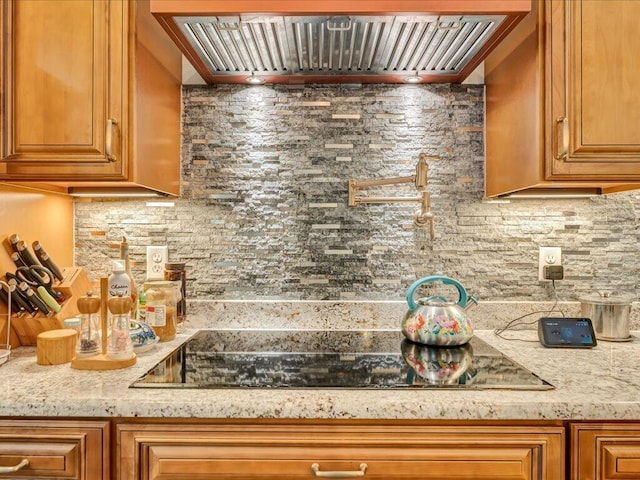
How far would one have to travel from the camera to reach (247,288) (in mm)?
1627

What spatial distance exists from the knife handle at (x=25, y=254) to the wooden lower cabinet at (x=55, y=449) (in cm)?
57

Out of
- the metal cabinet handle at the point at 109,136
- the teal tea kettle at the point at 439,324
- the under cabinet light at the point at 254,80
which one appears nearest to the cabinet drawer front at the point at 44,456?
the metal cabinet handle at the point at 109,136

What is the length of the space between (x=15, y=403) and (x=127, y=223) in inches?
31.8

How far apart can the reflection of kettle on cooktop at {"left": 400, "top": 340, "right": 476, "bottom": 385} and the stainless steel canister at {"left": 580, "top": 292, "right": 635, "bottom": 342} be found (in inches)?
17.9

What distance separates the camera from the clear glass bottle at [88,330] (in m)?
1.12

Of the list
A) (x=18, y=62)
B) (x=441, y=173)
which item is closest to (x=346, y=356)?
(x=441, y=173)

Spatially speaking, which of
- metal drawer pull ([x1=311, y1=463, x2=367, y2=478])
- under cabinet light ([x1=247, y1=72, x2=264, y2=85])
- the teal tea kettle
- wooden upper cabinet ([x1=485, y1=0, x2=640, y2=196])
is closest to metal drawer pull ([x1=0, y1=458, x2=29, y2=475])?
metal drawer pull ([x1=311, y1=463, x2=367, y2=478])

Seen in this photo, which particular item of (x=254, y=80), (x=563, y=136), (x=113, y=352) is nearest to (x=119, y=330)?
(x=113, y=352)

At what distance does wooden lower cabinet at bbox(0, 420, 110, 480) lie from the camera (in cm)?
94

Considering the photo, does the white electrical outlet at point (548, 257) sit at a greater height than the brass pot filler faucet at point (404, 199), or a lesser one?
lesser

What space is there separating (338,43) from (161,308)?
3.17ft

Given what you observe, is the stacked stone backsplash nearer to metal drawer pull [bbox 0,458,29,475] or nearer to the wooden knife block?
the wooden knife block

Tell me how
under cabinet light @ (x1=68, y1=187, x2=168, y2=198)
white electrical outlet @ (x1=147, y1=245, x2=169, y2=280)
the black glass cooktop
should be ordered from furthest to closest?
white electrical outlet @ (x1=147, y1=245, x2=169, y2=280)
under cabinet light @ (x1=68, y1=187, x2=168, y2=198)
the black glass cooktop

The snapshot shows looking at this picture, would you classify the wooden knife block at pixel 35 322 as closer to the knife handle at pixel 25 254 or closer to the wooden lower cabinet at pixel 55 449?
the knife handle at pixel 25 254
